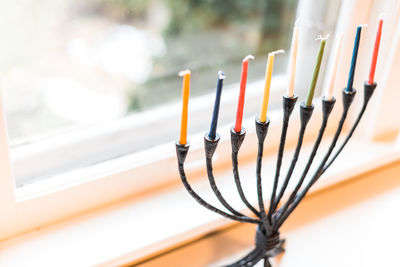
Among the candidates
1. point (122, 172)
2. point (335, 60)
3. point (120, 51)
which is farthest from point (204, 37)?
point (335, 60)

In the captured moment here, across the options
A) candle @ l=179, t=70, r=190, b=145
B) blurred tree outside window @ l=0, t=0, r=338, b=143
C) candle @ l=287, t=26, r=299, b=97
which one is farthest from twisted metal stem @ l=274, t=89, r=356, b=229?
blurred tree outside window @ l=0, t=0, r=338, b=143

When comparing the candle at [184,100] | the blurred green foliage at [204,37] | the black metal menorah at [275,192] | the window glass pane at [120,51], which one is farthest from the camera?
the blurred green foliage at [204,37]

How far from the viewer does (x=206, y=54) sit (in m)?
1.73

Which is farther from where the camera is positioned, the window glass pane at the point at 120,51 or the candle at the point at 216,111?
the window glass pane at the point at 120,51

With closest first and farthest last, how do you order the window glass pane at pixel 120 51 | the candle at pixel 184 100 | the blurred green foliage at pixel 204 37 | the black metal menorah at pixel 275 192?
the candle at pixel 184 100 < the black metal menorah at pixel 275 192 < the window glass pane at pixel 120 51 < the blurred green foliage at pixel 204 37

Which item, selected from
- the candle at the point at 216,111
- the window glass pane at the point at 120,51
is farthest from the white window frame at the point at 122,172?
the candle at the point at 216,111

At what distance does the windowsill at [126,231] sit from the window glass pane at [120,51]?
343 millimetres

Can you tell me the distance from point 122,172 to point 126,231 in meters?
0.10

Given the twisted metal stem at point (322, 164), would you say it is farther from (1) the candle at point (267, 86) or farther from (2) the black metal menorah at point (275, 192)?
(1) the candle at point (267, 86)

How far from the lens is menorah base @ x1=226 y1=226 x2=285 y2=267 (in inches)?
29.8

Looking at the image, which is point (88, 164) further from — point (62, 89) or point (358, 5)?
point (62, 89)

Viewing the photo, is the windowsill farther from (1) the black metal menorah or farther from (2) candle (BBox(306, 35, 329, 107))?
(2) candle (BBox(306, 35, 329, 107))

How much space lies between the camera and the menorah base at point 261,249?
76cm

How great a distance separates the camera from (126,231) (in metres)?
0.77
